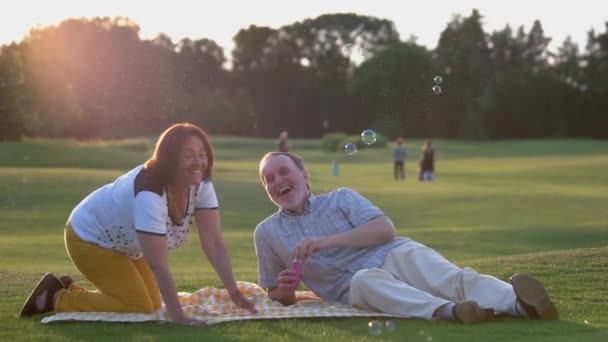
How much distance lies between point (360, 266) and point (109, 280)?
5.75 ft

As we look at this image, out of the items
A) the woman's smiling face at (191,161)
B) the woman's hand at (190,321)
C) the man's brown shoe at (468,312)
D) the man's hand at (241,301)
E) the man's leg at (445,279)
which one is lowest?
the woman's hand at (190,321)

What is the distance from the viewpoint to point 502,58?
88438mm

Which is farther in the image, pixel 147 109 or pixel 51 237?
pixel 147 109

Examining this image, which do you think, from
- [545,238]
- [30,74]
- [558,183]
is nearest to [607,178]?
[558,183]

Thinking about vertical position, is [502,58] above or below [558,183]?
above

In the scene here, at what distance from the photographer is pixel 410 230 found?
18.9 meters

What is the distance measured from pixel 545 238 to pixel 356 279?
10736 mm

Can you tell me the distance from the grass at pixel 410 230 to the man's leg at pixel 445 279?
213 millimetres

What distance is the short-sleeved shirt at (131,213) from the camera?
6.22 metres

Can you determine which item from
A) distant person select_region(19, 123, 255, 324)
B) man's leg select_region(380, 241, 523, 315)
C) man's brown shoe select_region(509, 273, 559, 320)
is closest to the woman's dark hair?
distant person select_region(19, 123, 255, 324)

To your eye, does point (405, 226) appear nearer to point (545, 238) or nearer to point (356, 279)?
point (545, 238)

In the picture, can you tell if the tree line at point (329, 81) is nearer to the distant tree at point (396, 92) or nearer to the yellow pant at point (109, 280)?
the distant tree at point (396, 92)

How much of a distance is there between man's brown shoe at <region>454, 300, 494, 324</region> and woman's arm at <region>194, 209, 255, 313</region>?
1448mm

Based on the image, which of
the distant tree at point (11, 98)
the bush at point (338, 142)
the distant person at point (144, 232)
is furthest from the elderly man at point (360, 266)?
the bush at point (338, 142)
